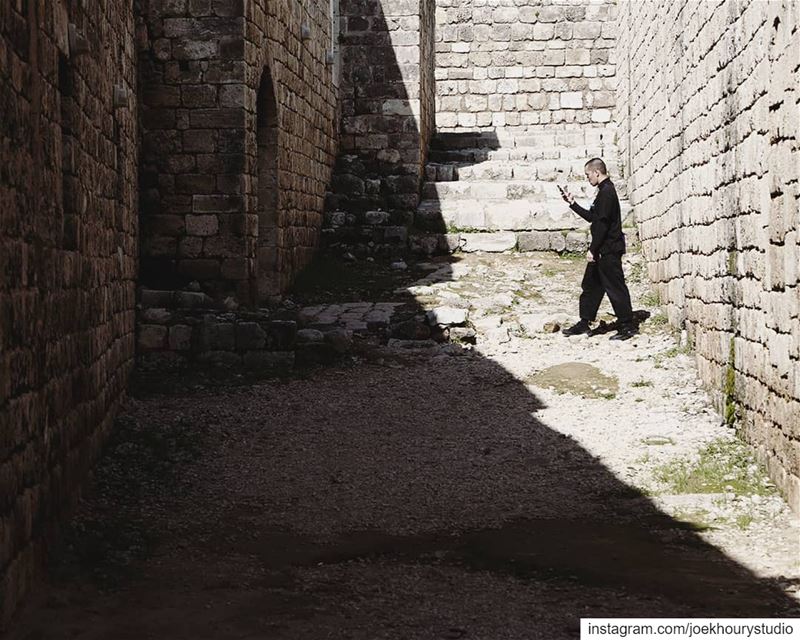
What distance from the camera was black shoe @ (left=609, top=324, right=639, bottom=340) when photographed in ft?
33.6

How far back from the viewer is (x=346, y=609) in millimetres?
4250

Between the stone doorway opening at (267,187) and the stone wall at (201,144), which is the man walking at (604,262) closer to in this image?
the stone wall at (201,144)

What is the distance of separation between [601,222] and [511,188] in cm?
462

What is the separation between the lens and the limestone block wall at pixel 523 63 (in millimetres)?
19156

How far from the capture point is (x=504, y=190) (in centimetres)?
1501

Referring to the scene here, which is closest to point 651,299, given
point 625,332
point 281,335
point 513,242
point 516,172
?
point 625,332

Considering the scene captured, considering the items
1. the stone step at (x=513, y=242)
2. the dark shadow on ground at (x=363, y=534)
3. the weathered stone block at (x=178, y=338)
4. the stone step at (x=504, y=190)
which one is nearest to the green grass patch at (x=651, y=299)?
the stone step at (x=513, y=242)

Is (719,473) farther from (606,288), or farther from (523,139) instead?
(523,139)

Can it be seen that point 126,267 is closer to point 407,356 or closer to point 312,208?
point 407,356

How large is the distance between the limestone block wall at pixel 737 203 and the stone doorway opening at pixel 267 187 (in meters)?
4.11

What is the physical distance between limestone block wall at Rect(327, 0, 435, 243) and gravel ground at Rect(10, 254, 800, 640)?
617 cm

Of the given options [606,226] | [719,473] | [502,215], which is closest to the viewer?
[719,473]

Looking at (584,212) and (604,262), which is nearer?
(604,262)

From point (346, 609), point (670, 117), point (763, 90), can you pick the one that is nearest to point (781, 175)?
point (763, 90)
